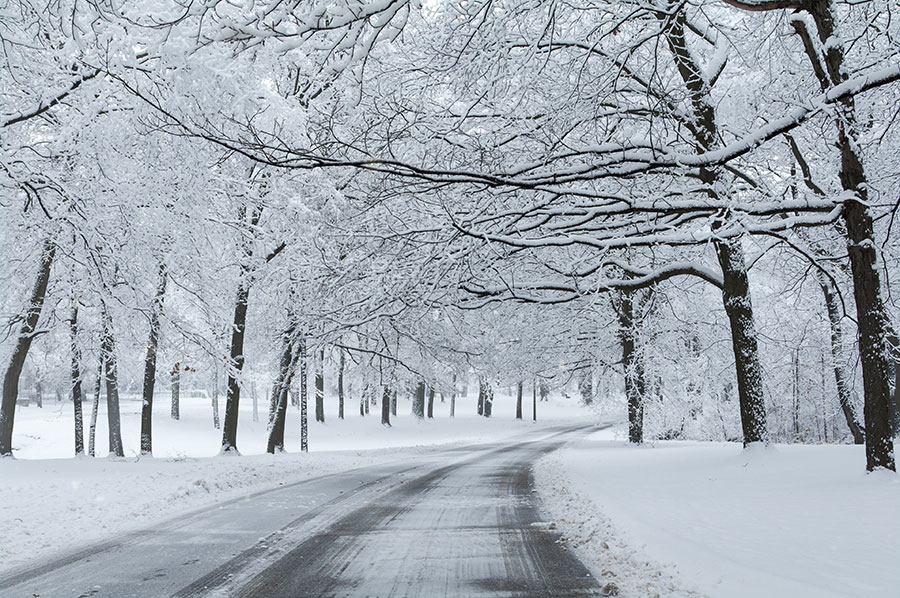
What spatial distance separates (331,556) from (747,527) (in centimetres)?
404

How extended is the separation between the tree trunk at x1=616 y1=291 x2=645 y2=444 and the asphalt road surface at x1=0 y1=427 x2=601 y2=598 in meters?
12.6

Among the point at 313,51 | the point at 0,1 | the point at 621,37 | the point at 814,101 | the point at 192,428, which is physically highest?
the point at 621,37

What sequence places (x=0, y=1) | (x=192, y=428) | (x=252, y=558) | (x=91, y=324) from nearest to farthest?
(x=252, y=558) < (x=0, y=1) < (x=91, y=324) < (x=192, y=428)

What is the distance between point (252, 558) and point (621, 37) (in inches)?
389

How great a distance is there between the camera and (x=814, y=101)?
6605mm

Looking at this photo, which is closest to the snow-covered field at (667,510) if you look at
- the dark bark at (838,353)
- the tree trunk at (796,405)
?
the dark bark at (838,353)

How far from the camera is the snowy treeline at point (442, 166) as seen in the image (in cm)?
701

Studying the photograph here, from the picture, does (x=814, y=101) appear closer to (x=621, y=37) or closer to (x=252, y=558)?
(x=621, y=37)

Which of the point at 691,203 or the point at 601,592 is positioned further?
the point at 691,203

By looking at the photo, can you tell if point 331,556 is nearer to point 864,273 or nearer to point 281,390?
point 864,273

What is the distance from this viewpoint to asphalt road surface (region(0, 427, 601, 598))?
471 centimetres

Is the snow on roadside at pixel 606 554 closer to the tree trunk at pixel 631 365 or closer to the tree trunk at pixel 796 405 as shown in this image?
the tree trunk at pixel 631 365

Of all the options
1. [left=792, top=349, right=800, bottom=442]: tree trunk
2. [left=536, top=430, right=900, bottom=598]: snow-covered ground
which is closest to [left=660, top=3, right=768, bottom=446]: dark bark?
[left=536, top=430, right=900, bottom=598]: snow-covered ground

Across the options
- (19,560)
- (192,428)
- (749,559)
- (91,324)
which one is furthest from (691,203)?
(192,428)
